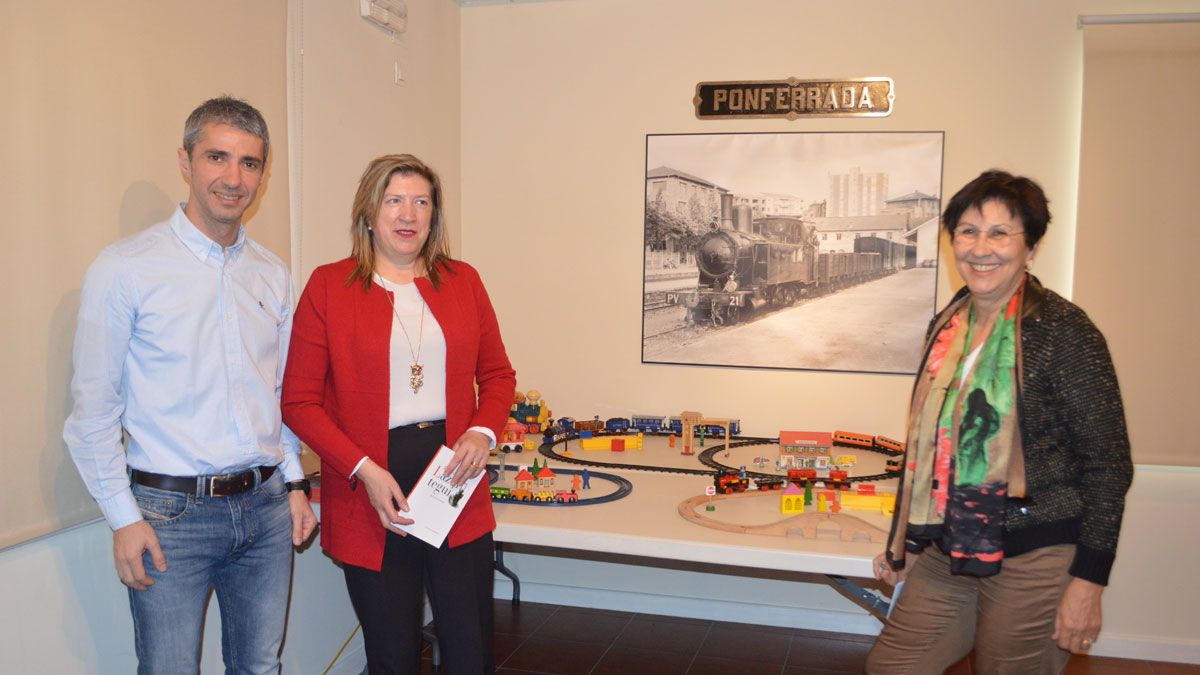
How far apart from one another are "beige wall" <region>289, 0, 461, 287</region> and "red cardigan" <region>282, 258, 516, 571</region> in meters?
1.12

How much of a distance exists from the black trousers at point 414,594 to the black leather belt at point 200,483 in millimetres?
293

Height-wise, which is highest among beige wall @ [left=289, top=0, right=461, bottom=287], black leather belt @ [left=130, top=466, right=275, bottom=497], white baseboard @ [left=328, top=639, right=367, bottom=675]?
beige wall @ [left=289, top=0, right=461, bottom=287]

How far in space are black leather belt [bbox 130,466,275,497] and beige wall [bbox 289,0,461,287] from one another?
1.30 metres

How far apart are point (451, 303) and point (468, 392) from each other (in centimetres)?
20

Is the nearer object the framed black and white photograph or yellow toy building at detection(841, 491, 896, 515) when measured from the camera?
yellow toy building at detection(841, 491, 896, 515)

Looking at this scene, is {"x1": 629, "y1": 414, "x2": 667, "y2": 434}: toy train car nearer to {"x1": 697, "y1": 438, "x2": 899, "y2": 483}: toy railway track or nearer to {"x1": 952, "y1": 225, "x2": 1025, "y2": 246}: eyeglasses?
{"x1": 697, "y1": 438, "x2": 899, "y2": 483}: toy railway track

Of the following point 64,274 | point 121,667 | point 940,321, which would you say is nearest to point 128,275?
point 64,274

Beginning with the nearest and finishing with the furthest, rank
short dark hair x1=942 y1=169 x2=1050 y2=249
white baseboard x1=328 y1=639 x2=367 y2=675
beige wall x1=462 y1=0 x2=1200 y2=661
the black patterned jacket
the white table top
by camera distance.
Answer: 1. the black patterned jacket
2. short dark hair x1=942 y1=169 x2=1050 y2=249
3. the white table top
4. white baseboard x1=328 y1=639 x2=367 y2=675
5. beige wall x1=462 y1=0 x2=1200 y2=661

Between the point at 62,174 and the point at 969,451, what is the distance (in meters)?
1.96

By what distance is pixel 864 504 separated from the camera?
2.62m

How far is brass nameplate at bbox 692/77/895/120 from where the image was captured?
3795mm

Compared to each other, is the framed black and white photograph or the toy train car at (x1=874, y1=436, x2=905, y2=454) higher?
the framed black and white photograph

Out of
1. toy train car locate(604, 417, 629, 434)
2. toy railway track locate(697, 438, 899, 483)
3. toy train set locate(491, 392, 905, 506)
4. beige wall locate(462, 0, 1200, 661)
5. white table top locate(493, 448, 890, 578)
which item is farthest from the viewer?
toy train car locate(604, 417, 629, 434)

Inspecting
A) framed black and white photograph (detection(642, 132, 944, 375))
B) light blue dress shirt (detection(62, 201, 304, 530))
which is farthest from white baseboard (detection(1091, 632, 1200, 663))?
light blue dress shirt (detection(62, 201, 304, 530))
